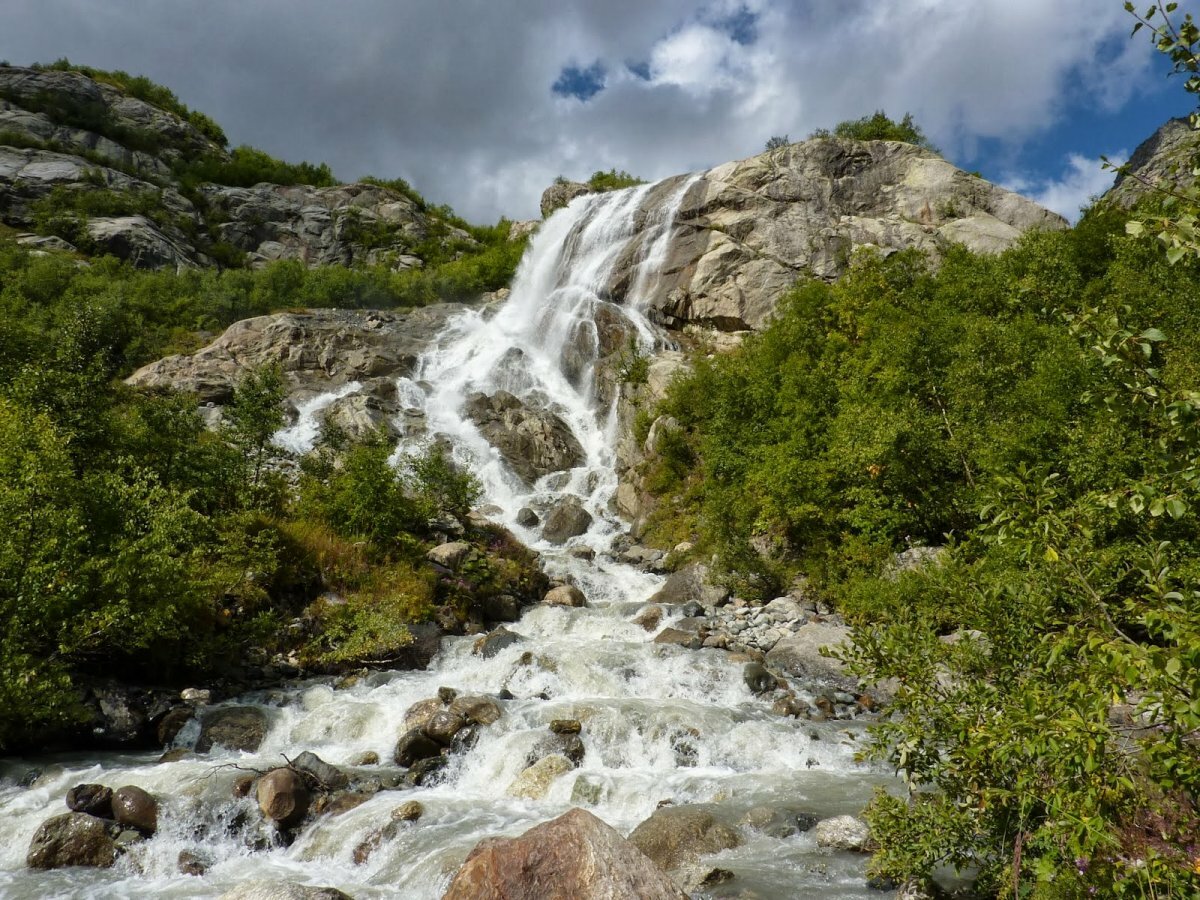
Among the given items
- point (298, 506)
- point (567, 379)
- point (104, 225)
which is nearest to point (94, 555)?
point (298, 506)

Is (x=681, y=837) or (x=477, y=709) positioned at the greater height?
(x=477, y=709)

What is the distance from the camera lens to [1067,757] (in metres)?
3.29

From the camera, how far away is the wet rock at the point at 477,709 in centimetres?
1183

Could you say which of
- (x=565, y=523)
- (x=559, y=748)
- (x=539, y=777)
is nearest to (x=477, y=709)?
(x=559, y=748)

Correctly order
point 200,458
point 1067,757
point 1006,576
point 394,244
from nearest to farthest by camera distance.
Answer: point 1067,757, point 1006,576, point 200,458, point 394,244

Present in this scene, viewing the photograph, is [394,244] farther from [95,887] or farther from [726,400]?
[95,887]

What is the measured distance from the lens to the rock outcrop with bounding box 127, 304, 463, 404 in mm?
34062

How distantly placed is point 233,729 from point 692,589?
12.1 metres

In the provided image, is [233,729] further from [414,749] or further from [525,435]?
[525,435]

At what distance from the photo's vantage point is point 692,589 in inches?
766

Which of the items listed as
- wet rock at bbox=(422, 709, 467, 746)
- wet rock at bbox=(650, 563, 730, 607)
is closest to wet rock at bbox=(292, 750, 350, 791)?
wet rock at bbox=(422, 709, 467, 746)

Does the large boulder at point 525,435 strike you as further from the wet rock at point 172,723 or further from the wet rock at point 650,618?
the wet rock at point 172,723

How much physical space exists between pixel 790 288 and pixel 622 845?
35180mm

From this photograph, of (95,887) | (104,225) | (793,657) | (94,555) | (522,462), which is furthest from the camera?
(104,225)
